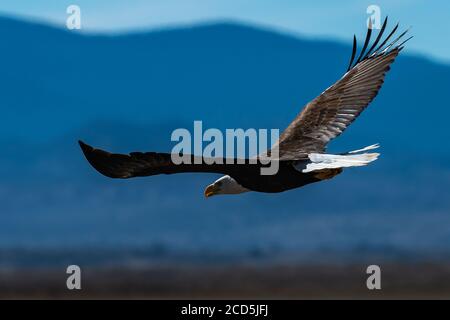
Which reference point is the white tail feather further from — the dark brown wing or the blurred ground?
the blurred ground

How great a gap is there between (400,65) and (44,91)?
2998cm

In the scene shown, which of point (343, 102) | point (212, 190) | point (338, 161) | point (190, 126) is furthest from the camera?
point (190, 126)

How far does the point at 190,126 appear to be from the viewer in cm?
8506

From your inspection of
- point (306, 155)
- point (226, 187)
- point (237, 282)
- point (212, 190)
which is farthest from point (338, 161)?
point (237, 282)

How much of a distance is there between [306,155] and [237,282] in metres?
45.6

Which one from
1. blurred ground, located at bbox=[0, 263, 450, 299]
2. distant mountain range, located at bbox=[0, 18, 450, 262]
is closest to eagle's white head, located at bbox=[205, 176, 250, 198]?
blurred ground, located at bbox=[0, 263, 450, 299]

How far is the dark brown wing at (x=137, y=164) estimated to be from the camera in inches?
391

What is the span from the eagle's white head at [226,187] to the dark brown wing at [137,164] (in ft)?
2.34

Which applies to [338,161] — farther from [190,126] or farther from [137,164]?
[190,126]

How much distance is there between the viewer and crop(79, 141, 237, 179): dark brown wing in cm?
994

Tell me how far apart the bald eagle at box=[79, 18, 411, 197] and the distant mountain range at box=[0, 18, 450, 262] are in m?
55.8

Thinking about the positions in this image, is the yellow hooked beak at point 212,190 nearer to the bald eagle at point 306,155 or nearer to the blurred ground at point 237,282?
the bald eagle at point 306,155

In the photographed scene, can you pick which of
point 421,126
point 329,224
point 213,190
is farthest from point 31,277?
point 213,190

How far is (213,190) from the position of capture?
1132 cm
